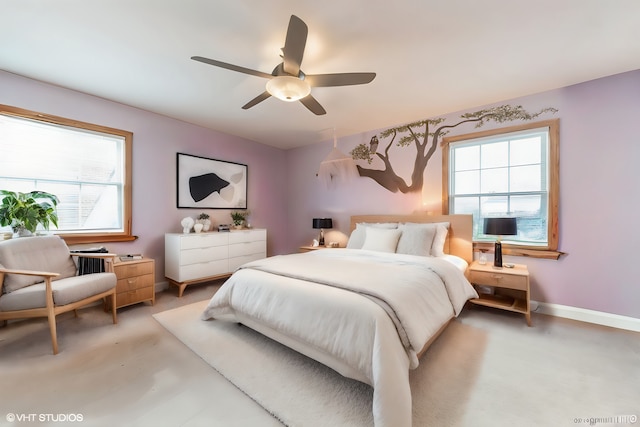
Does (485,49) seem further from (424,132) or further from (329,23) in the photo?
(424,132)

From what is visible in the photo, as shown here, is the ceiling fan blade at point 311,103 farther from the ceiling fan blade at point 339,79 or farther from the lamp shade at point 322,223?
the lamp shade at point 322,223

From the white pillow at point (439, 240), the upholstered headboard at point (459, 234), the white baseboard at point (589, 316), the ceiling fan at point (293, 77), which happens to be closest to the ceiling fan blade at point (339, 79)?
the ceiling fan at point (293, 77)

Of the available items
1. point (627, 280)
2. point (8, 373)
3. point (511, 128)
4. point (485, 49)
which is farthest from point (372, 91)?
point (8, 373)

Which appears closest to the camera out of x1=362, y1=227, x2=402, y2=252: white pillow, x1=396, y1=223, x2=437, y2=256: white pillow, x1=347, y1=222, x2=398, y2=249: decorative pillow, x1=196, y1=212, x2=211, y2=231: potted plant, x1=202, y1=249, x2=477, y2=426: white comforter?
x1=202, y1=249, x2=477, y2=426: white comforter

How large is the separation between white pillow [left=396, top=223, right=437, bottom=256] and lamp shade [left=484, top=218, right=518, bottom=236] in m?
0.58

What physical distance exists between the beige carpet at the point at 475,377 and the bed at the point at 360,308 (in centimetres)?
15

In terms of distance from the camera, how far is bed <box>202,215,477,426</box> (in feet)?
4.69

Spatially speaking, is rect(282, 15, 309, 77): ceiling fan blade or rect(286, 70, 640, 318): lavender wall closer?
rect(282, 15, 309, 77): ceiling fan blade

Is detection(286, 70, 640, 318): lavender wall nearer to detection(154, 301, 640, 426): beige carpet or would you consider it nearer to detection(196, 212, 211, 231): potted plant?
detection(154, 301, 640, 426): beige carpet

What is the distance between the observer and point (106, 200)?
3266 mm

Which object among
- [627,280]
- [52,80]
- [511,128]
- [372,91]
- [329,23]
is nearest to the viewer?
[329,23]

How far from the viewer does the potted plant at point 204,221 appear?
12.7 feet

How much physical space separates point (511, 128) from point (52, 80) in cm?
524

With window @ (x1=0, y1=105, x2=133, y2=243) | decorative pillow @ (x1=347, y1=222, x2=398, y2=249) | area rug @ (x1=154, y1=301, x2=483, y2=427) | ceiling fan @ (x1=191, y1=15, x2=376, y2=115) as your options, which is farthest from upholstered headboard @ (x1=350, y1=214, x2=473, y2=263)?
window @ (x1=0, y1=105, x2=133, y2=243)
